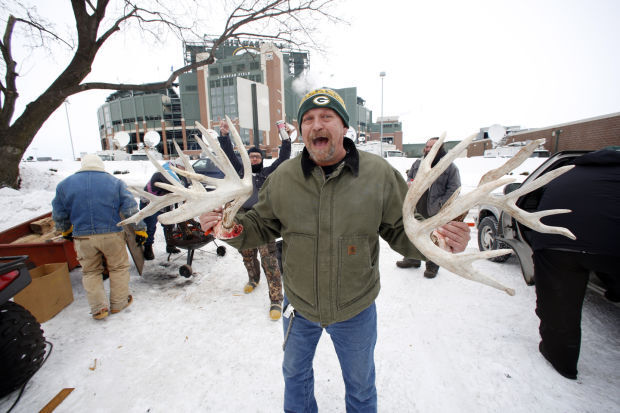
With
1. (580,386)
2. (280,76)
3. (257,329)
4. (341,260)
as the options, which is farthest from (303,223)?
(280,76)

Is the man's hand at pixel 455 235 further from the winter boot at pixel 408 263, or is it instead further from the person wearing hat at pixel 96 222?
the person wearing hat at pixel 96 222

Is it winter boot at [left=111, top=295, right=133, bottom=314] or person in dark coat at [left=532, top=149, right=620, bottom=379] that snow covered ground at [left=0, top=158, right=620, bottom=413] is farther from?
person in dark coat at [left=532, top=149, right=620, bottom=379]

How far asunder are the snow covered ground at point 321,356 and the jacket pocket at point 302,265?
1171 mm

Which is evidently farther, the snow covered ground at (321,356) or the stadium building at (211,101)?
the stadium building at (211,101)

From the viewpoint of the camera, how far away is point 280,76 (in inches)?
1538

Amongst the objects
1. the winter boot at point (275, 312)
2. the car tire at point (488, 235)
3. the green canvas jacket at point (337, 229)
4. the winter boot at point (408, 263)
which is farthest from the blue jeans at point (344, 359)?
the car tire at point (488, 235)

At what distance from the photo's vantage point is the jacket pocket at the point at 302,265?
1.54 meters

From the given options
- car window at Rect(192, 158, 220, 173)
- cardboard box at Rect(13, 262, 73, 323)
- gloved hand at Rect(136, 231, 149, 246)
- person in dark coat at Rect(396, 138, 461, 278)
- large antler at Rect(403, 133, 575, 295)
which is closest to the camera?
large antler at Rect(403, 133, 575, 295)

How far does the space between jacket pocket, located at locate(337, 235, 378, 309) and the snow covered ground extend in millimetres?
1194

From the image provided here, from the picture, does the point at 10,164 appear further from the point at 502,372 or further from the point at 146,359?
the point at 502,372

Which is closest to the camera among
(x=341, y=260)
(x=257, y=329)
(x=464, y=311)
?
(x=341, y=260)

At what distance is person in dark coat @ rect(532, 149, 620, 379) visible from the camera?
1.95m

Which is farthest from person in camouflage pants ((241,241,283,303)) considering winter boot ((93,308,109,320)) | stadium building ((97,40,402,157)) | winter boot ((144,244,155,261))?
stadium building ((97,40,402,157))

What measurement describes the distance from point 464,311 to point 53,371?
443 centimetres
